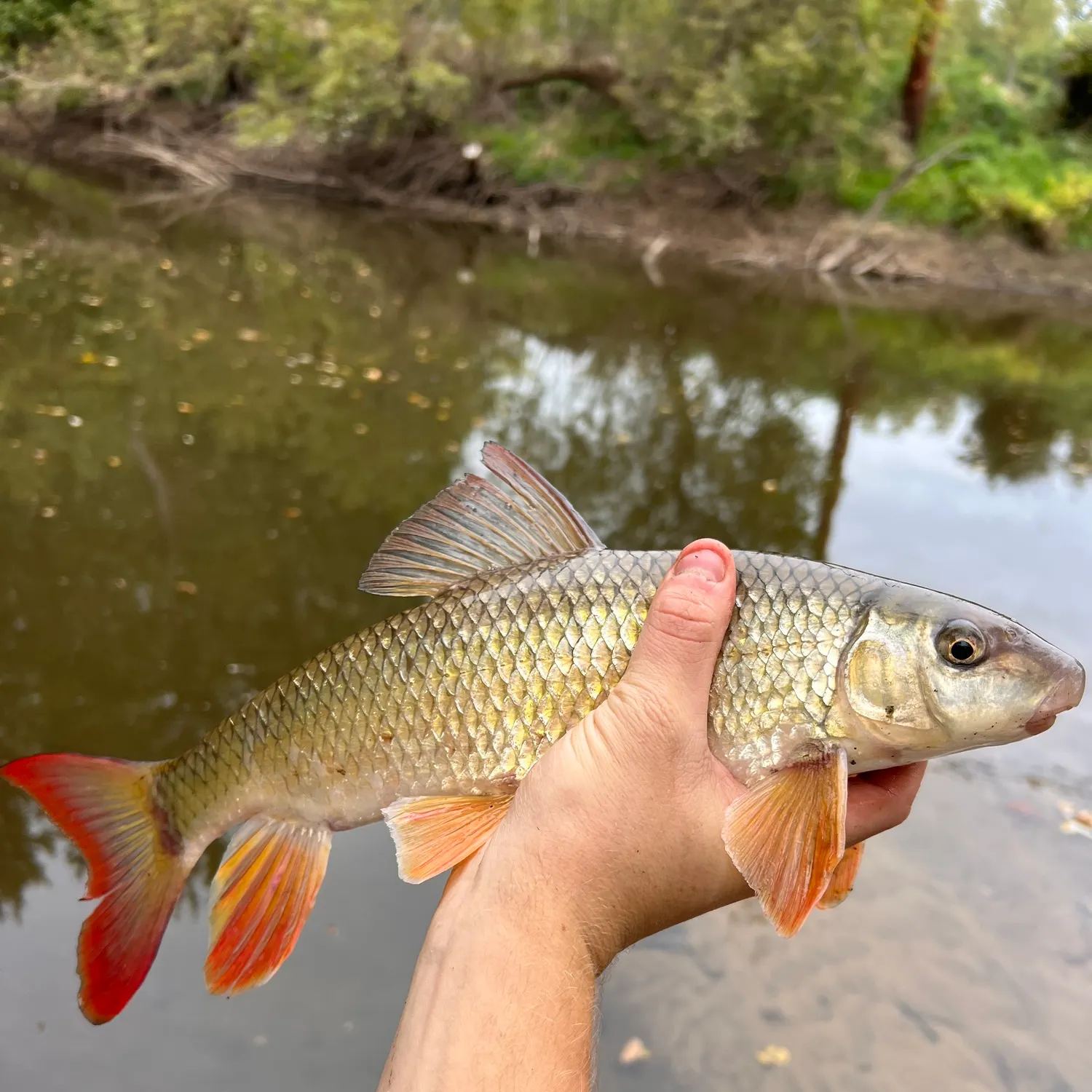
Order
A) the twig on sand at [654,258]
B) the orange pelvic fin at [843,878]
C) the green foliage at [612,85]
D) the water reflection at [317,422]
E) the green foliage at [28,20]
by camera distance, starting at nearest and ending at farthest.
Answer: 1. the orange pelvic fin at [843,878]
2. the water reflection at [317,422]
3. the twig on sand at [654,258]
4. the green foliage at [612,85]
5. the green foliage at [28,20]

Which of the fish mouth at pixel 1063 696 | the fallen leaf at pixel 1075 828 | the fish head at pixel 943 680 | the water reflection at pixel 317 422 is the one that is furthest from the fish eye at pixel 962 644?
the water reflection at pixel 317 422

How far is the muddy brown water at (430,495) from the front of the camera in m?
2.51

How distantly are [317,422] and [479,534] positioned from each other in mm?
4792

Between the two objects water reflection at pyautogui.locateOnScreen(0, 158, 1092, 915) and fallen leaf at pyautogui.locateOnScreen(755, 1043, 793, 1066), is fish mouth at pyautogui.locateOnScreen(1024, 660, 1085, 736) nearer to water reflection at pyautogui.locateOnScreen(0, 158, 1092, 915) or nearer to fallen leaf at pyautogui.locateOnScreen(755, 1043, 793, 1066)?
fallen leaf at pyautogui.locateOnScreen(755, 1043, 793, 1066)

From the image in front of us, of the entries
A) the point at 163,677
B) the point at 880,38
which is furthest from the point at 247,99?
the point at 163,677

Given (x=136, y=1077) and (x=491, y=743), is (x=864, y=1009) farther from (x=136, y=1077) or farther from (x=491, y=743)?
(x=136, y=1077)

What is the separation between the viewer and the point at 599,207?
17.6 metres

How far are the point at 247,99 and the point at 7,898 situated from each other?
22.3 metres

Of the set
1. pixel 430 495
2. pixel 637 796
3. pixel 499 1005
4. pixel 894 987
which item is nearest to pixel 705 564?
pixel 637 796

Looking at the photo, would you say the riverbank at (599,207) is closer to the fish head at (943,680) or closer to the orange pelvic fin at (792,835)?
the fish head at (943,680)

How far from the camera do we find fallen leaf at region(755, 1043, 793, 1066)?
2447 millimetres

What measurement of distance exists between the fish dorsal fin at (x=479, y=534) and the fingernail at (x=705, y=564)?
25 cm

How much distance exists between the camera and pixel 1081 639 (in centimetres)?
451

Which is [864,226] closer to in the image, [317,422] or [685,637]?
[317,422]
